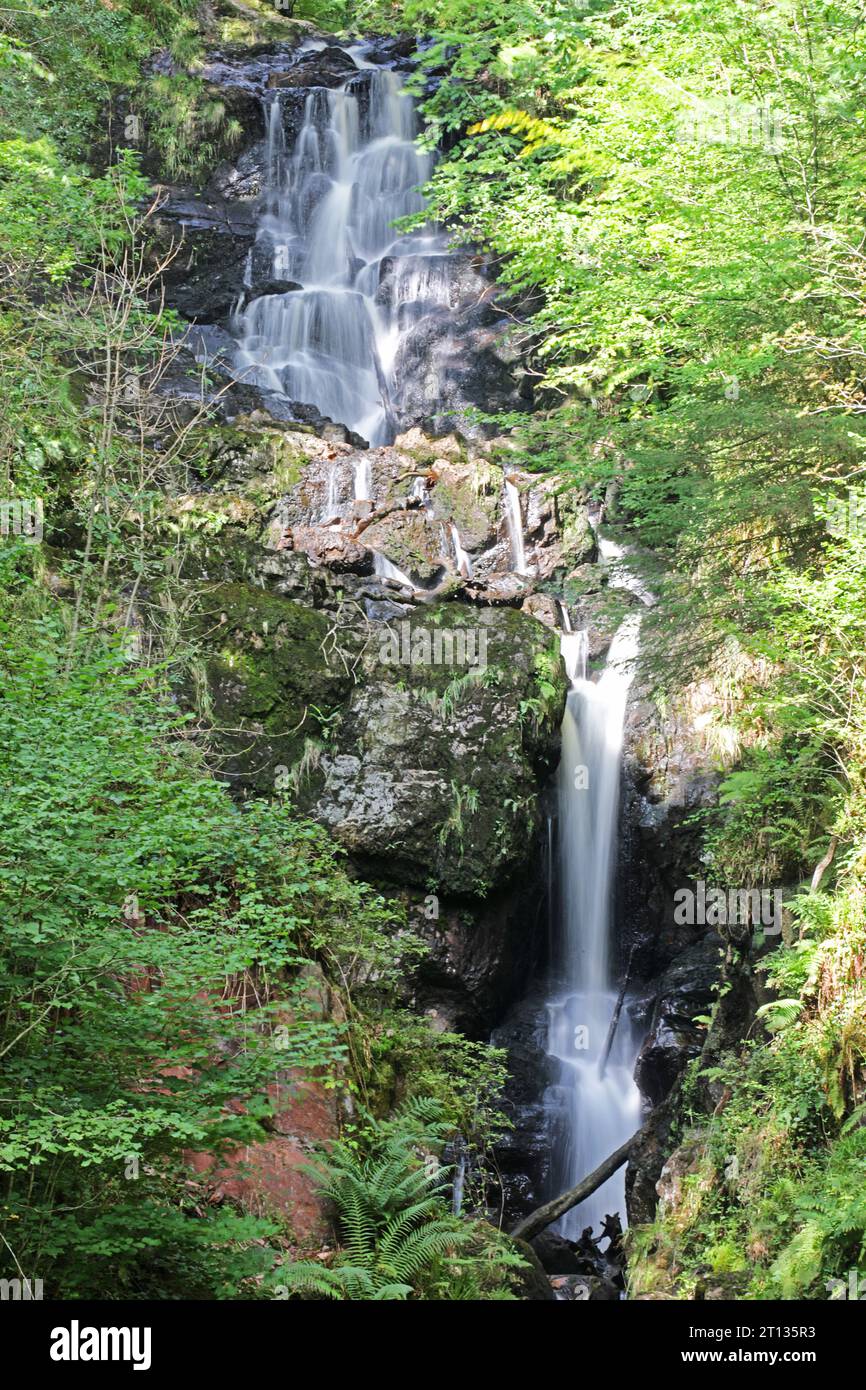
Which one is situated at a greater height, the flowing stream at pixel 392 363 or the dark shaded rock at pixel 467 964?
the flowing stream at pixel 392 363

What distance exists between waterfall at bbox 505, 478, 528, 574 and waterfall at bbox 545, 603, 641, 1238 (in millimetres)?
1654

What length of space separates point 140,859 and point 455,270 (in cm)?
1605

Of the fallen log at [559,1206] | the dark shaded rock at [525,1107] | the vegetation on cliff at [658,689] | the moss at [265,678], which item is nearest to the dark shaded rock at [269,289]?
the vegetation on cliff at [658,689]

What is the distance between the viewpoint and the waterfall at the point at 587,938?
36.9 ft

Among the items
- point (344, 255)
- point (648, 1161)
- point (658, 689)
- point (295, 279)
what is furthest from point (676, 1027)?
point (344, 255)

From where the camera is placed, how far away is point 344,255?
1942 cm

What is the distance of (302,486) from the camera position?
1438 cm

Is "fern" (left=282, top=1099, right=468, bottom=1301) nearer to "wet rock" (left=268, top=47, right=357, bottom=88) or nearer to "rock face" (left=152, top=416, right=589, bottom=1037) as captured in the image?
"rock face" (left=152, top=416, right=589, bottom=1037)

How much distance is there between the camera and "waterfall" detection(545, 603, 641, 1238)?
36.9 ft

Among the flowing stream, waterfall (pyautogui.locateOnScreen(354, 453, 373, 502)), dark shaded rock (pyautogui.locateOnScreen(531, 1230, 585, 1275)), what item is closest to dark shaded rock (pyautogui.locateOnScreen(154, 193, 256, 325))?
the flowing stream

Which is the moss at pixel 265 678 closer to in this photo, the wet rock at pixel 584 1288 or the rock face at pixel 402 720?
the rock face at pixel 402 720

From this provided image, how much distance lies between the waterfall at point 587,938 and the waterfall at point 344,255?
629 cm

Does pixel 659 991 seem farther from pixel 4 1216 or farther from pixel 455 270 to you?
pixel 455 270

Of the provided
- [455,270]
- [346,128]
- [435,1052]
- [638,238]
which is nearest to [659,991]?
[435,1052]
